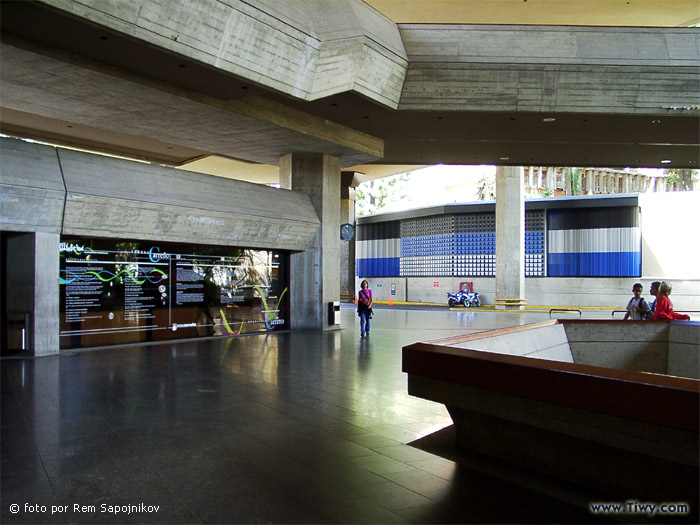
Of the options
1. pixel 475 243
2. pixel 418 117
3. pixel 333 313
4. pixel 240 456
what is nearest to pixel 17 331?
pixel 240 456

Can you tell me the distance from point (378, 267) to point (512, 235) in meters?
11.0

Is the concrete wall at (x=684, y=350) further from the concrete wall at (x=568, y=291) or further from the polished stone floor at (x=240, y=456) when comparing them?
the concrete wall at (x=568, y=291)

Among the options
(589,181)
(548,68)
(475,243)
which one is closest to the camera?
(548,68)

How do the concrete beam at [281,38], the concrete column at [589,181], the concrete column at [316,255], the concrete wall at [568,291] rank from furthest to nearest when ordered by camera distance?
1. the concrete column at [589,181]
2. the concrete wall at [568,291]
3. the concrete column at [316,255]
4. the concrete beam at [281,38]

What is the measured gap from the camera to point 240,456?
447cm

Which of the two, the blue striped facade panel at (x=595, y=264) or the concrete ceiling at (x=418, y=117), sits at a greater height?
the concrete ceiling at (x=418, y=117)

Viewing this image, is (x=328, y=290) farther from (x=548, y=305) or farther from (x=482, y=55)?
(x=548, y=305)

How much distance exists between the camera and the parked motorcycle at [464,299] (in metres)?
28.2

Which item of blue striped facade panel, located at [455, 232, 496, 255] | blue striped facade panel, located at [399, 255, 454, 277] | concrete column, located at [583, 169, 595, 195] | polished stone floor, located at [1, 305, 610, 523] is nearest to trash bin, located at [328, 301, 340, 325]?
polished stone floor, located at [1, 305, 610, 523]

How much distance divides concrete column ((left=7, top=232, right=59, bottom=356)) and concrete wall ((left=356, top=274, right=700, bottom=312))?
831 inches

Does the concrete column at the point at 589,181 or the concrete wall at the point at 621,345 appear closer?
the concrete wall at the point at 621,345

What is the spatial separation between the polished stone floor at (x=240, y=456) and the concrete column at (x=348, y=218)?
21.3 m

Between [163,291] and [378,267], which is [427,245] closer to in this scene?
[378,267]

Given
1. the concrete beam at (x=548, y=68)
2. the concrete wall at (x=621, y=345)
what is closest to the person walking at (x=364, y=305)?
the concrete beam at (x=548, y=68)
